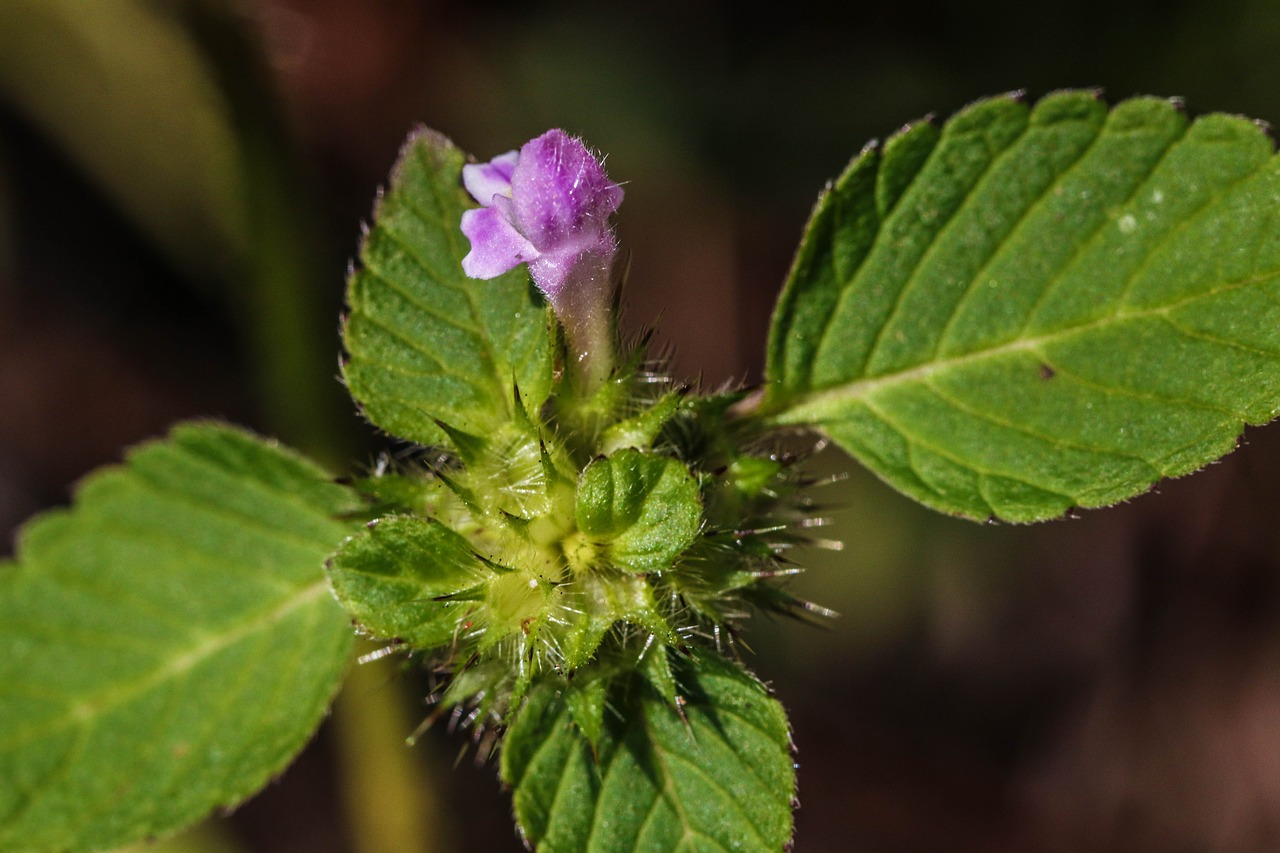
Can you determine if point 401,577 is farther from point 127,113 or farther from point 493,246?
point 127,113

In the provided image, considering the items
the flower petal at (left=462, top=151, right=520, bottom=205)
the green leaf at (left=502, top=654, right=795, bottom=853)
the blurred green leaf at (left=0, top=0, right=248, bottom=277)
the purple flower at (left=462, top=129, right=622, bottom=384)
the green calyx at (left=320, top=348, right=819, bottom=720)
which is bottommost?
the green leaf at (left=502, top=654, right=795, bottom=853)

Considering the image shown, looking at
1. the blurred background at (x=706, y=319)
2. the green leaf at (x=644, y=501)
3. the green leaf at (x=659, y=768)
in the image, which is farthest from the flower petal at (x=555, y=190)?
the blurred background at (x=706, y=319)

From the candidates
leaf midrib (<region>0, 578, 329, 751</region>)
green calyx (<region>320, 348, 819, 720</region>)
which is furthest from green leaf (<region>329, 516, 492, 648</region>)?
leaf midrib (<region>0, 578, 329, 751</region>)

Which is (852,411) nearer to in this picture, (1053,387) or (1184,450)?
(1053,387)

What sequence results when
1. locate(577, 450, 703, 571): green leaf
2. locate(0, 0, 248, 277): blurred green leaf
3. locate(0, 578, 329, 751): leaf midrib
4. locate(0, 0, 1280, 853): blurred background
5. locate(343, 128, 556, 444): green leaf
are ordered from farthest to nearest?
locate(0, 0, 248, 277): blurred green leaf → locate(0, 0, 1280, 853): blurred background → locate(0, 578, 329, 751): leaf midrib → locate(343, 128, 556, 444): green leaf → locate(577, 450, 703, 571): green leaf

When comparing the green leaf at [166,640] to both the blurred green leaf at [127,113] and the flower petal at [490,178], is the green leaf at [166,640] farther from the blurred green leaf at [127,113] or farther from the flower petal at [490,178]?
the blurred green leaf at [127,113]

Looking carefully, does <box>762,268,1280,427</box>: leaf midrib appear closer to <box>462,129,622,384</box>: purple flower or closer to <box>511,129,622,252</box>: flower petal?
<box>462,129,622,384</box>: purple flower

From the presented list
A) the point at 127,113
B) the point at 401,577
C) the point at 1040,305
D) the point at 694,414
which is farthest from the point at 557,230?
the point at 127,113
